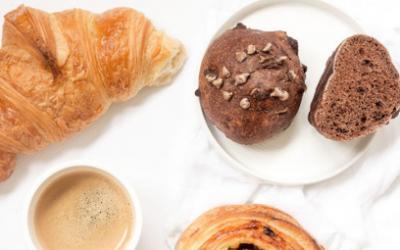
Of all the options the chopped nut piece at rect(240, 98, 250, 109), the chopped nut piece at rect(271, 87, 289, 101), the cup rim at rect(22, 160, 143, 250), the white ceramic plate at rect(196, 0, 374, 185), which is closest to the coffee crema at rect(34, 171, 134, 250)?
the cup rim at rect(22, 160, 143, 250)

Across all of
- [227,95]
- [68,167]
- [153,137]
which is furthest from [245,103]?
[68,167]

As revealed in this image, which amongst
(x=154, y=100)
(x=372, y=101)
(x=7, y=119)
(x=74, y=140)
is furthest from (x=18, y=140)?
(x=372, y=101)

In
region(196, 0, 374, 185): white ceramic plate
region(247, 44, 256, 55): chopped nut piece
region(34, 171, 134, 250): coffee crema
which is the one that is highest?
region(247, 44, 256, 55): chopped nut piece

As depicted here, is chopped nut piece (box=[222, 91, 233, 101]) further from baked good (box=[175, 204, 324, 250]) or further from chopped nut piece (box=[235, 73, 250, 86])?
baked good (box=[175, 204, 324, 250])

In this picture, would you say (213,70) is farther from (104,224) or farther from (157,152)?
(104,224)

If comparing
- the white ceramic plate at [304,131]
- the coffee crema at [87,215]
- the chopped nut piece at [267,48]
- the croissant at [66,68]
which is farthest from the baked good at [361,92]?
the coffee crema at [87,215]

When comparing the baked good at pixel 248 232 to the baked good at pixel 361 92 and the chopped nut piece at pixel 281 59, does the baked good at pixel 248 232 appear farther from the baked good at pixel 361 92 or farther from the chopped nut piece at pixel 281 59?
the chopped nut piece at pixel 281 59
